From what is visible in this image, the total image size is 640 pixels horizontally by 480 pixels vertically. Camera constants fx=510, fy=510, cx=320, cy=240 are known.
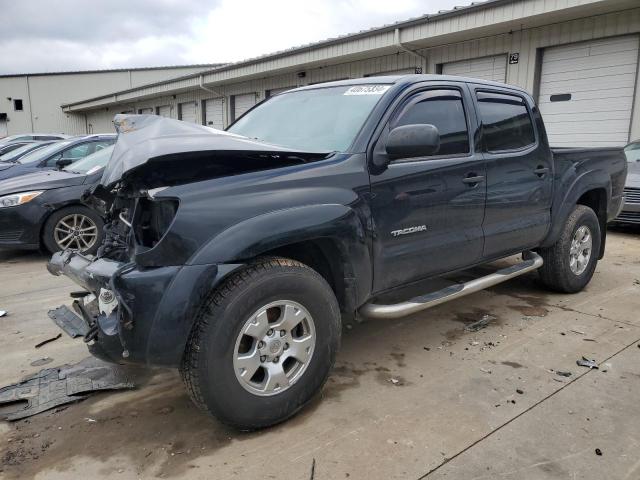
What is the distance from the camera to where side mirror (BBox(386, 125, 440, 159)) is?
2977 millimetres

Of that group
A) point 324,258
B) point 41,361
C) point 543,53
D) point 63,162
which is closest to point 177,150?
point 324,258

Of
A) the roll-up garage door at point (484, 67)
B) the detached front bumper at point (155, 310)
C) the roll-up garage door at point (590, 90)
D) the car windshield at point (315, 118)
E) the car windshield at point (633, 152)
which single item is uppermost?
the roll-up garage door at point (484, 67)

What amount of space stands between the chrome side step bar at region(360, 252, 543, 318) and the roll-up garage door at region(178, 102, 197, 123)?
2067cm

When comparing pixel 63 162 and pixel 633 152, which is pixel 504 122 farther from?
pixel 63 162

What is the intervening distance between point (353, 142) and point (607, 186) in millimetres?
3374

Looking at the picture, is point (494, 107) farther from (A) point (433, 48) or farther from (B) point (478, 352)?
(A) point (433, 48)

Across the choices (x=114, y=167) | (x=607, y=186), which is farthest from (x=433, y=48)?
(x=114, y=167)

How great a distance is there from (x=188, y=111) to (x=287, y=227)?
22546 mm

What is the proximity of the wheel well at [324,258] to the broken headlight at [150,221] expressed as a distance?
615mm

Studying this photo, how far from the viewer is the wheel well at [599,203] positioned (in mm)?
5211

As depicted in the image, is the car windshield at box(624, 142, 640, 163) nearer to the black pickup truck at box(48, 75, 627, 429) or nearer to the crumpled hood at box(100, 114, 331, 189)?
the black pickup truck at box(48, 75, 627, 429)

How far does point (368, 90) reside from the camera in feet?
11.6

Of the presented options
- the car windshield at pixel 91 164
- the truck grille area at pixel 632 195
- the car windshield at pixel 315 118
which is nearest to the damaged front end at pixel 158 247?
the car windshield at pixel 315 118

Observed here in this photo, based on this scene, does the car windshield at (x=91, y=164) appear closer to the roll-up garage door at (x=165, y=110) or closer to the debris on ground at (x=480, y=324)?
the debris on ground at (x=480, y=324)
